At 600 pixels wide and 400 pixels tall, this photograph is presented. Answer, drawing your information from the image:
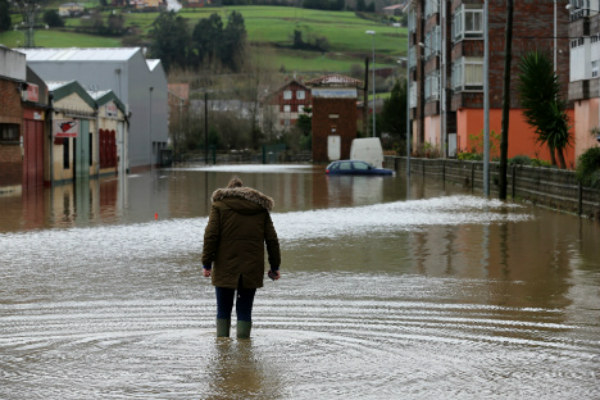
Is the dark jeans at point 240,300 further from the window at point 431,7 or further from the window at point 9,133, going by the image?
the window at point 431,7

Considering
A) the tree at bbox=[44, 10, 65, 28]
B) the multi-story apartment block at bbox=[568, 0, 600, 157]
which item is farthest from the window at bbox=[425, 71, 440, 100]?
the tree at bbox=[44, 10, 65, 28]

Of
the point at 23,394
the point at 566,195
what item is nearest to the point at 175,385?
the point at 23,394

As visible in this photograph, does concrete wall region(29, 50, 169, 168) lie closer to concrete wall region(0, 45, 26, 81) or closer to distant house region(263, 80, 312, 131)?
concrete wall region(0, 45, 26, 81)

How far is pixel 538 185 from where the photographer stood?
31.9m

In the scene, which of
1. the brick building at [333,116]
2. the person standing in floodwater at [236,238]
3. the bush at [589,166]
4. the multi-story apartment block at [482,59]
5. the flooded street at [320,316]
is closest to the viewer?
the flooded street at [320,316]

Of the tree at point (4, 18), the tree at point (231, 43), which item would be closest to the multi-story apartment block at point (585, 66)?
the tree at point (231, 43)

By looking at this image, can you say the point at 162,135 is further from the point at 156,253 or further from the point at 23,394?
the point at 23,394

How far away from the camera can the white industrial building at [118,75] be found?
78688 millimetres

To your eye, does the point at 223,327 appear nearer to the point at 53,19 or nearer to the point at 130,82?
the point at 130,82

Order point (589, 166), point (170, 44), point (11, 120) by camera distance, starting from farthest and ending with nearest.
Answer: point (170, 44), point (11, 120), point (589, 166)

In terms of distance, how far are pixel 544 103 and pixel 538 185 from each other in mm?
6544

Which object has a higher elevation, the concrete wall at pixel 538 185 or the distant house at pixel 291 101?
the distant house at pixel 291 101

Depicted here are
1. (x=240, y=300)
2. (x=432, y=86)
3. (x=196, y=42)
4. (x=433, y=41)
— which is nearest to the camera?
(x=240, y=300)

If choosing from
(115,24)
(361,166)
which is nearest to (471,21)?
(361,166)
